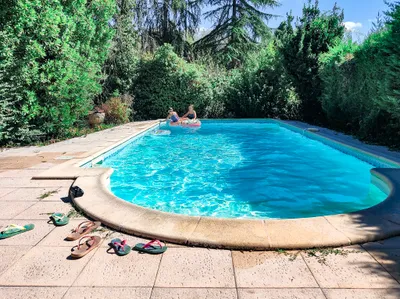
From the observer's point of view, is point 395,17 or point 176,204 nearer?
point 176,204

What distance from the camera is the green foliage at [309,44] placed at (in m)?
13.0

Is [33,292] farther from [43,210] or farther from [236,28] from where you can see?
[236,28]

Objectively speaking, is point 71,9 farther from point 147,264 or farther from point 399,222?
point 399,222

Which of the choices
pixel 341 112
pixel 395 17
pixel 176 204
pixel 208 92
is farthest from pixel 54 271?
pixel 208 92

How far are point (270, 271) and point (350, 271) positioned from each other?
2.19 feet

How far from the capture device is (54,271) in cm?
261

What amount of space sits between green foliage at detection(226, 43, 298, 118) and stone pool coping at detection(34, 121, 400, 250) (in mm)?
12319

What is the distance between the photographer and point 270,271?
256 cm

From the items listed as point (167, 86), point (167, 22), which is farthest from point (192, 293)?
point (167, 22)

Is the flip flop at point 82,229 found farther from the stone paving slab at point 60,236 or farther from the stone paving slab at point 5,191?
the stone paving slab at point 5,191

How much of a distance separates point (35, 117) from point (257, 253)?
8.84 m

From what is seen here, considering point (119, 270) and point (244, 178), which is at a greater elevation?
point (119, 270)

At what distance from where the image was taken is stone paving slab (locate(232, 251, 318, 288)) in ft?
7.84

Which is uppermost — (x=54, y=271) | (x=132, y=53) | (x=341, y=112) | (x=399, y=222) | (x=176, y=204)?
(x=132, y=53)
